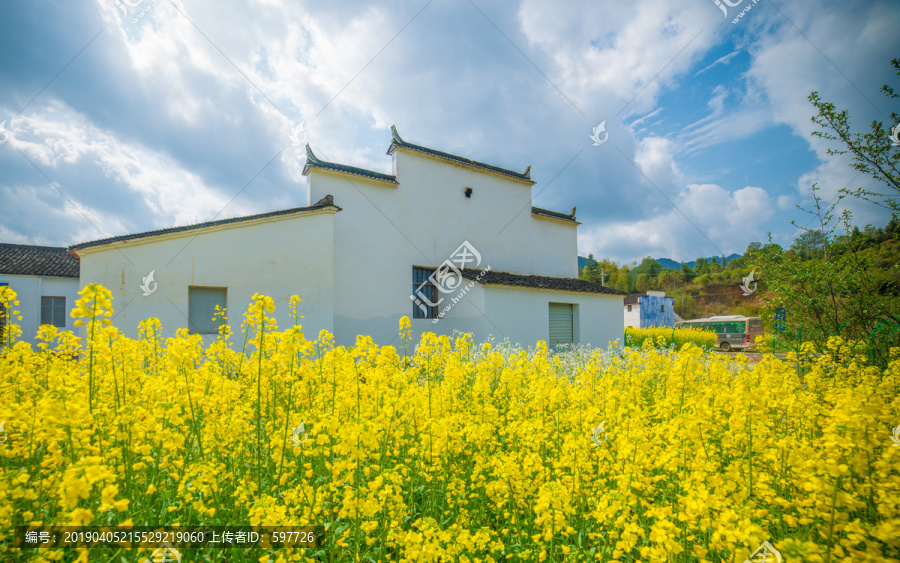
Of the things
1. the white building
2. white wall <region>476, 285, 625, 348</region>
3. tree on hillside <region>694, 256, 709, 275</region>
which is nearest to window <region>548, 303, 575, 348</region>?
the white building

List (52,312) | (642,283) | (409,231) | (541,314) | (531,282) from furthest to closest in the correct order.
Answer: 1. (642,283)
2. (52,312)
3. (531,282)
4. (541,314)
5. (409,231)

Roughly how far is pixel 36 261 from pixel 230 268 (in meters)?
16.6

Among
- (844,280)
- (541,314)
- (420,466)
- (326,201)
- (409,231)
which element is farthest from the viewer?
(541,314)

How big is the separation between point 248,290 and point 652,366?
868cm

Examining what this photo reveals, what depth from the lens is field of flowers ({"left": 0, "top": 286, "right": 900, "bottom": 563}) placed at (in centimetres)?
166

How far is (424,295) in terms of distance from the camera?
12.3 metres

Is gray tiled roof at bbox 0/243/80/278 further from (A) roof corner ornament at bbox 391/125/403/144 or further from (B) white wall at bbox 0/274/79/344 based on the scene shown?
(A) roof corner ornament at bbox 391/125/403/144

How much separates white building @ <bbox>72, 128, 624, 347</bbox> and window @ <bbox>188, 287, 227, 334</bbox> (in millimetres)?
24

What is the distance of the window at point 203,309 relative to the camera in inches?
316

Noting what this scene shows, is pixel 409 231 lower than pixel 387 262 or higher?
higher

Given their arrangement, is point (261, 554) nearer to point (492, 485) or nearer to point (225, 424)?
point (225, 424)

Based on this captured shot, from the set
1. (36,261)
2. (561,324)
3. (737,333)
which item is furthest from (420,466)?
(737,333)

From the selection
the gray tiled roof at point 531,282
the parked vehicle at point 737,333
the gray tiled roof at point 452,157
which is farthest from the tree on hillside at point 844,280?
the parked vehicle at point 737,333

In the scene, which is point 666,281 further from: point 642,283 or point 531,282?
point 531,282
